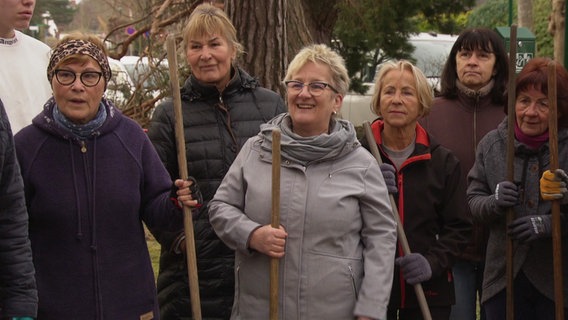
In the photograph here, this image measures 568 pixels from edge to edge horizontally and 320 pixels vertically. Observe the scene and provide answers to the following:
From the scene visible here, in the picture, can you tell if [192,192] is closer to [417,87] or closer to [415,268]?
[415,268]

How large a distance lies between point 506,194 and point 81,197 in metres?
1.78

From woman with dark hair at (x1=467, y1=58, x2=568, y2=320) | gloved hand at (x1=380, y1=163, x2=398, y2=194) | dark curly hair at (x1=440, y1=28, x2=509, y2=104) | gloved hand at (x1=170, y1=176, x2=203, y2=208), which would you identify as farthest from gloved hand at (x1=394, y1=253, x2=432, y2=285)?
dark curly hair at (x1=440, y1=28, x2=509, y2=104)

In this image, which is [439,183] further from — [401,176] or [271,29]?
[271,29]

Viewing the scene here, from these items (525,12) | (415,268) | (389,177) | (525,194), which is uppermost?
(525,12)

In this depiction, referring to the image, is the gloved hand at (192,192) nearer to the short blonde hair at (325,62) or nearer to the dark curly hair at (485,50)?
the short blonde hair at (325,62)

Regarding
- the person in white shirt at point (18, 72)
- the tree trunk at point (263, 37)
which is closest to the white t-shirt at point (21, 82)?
the person in white shirt at point (18, 72)

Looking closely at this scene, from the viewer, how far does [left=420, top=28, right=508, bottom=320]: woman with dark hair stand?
14.1 ft

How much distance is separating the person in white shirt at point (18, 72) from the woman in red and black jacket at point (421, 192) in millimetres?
1553

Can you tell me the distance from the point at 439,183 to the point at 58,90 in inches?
66.3

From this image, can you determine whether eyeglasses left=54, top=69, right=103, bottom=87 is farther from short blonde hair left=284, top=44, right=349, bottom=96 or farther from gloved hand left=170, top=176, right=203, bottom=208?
short blonde hair left=284, top=44, right=349, bottom=96

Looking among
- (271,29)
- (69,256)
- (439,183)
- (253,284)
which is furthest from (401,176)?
(271,29)

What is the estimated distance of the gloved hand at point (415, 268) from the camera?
369cm

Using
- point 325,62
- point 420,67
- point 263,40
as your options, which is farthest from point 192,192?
point 420,67

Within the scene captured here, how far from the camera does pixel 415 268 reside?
3.69 metres
